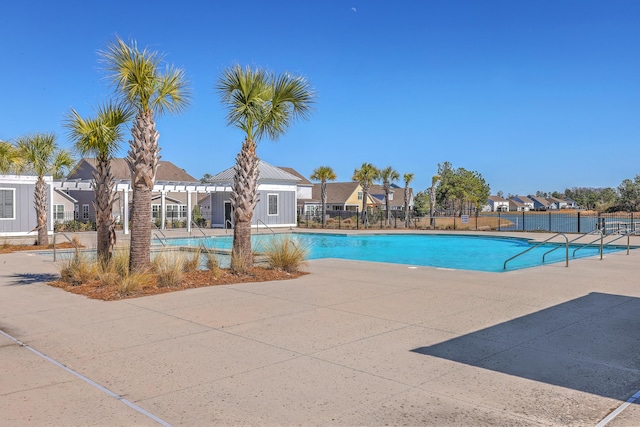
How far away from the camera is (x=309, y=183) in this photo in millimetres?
60375

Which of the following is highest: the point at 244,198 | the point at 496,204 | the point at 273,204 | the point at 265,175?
the point at 265,175

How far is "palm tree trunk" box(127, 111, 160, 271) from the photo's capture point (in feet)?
36.1

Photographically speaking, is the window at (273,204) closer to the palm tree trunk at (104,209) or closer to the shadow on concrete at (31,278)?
the palm tree trunk at (104,209)

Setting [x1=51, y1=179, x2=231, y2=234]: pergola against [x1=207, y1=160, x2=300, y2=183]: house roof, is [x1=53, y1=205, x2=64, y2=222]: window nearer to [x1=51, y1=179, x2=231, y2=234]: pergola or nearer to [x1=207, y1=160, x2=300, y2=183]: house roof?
[x1=51, y1=179, x2=231, y2=234]: pergola

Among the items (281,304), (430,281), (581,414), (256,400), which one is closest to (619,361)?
(581,414)

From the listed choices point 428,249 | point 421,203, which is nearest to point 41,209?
point 428,249

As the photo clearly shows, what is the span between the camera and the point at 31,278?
12523 mm

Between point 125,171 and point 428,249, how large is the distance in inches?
1039

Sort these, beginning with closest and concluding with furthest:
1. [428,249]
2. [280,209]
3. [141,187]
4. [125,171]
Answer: [141,187], [428,249], [280,209], [125,171]

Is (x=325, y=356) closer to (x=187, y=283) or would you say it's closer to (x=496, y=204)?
(x=187, y=283)

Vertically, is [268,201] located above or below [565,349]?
above

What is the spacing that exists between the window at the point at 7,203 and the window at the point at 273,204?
15.8m

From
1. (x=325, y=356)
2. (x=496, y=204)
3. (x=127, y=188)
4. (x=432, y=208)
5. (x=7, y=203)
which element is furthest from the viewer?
(x=496, y=204)

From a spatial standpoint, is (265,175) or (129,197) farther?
(265,175)
